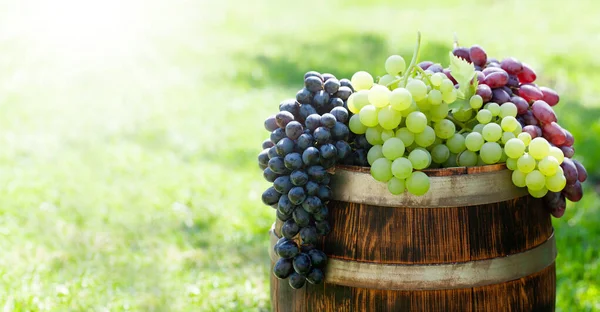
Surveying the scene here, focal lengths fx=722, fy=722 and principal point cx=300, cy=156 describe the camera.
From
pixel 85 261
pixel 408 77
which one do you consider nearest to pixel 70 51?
pixel 85 261

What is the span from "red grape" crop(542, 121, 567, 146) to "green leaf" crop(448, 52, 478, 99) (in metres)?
Answer: 0.27

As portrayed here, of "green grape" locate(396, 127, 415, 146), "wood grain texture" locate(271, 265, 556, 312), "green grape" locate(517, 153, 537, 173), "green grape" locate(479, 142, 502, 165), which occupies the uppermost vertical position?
"green grape" locate(396, 127, 415, 146)

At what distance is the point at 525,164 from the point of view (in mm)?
1984

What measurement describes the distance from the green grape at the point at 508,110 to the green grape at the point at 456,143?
0.47ft

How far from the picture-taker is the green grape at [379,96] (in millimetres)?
1967

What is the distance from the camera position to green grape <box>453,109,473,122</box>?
6.95ft

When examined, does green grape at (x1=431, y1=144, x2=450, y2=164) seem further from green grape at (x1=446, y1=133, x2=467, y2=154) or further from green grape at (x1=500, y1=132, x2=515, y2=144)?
green grape at (x1=500, y1=132, x2=515, y2=144)

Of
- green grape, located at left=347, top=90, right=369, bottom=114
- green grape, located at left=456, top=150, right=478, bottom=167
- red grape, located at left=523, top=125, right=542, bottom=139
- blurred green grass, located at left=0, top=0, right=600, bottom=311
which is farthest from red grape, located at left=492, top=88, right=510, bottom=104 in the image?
blurred green grass, located at left=0, top=0, right=600, bottom=311

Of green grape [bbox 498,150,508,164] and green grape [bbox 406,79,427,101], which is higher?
green grape [bbox 406,79,427,101]

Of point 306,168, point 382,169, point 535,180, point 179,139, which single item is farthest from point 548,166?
point 179,139

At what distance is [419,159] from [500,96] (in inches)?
15.8

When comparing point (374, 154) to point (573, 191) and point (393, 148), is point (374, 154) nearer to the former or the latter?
point (393, 148)

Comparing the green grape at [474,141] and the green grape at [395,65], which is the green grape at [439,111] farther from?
the green grape at [395,65]

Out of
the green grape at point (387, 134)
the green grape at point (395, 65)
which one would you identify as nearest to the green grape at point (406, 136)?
the green grape at point (387, 134)
